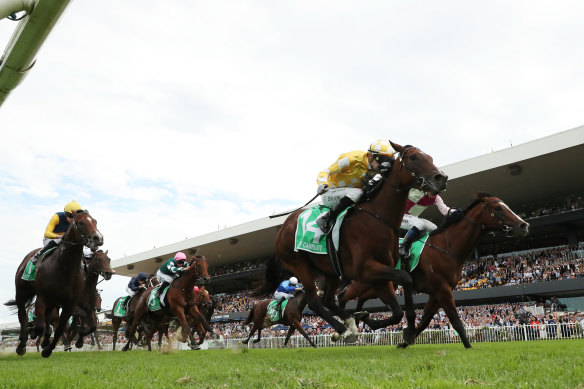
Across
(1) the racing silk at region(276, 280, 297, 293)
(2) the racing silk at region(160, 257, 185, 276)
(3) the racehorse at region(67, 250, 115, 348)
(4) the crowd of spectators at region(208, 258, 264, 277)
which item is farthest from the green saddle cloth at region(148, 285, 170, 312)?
(4) the crowd of spectators at region(208, 258, 264, 277)

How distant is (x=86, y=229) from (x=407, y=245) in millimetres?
5535

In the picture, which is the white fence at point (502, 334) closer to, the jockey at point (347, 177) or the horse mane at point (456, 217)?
the horse mane at point (456, 217)

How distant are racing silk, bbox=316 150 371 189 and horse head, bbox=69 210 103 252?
387 cm

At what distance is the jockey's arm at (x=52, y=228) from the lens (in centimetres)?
951

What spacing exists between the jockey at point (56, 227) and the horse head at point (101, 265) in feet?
4.71

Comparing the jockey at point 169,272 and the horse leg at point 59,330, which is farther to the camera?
the jockey at point 169,272

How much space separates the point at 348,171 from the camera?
299 inches

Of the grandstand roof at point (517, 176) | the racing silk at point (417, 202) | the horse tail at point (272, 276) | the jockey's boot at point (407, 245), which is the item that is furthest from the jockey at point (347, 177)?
the grandstand roof at point (517, 176)

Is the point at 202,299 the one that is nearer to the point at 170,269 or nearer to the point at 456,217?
the point at 170,269

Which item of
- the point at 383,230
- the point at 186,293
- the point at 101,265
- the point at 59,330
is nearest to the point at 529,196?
the point at 186,293

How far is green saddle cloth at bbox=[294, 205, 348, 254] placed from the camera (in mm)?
7121

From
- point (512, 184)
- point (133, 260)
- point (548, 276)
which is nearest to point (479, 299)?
point (548, 276)

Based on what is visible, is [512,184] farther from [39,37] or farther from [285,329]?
[39,37]

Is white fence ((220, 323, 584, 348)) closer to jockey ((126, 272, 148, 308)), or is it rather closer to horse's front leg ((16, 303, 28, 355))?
jockey ((126, 272, 148, 308))
